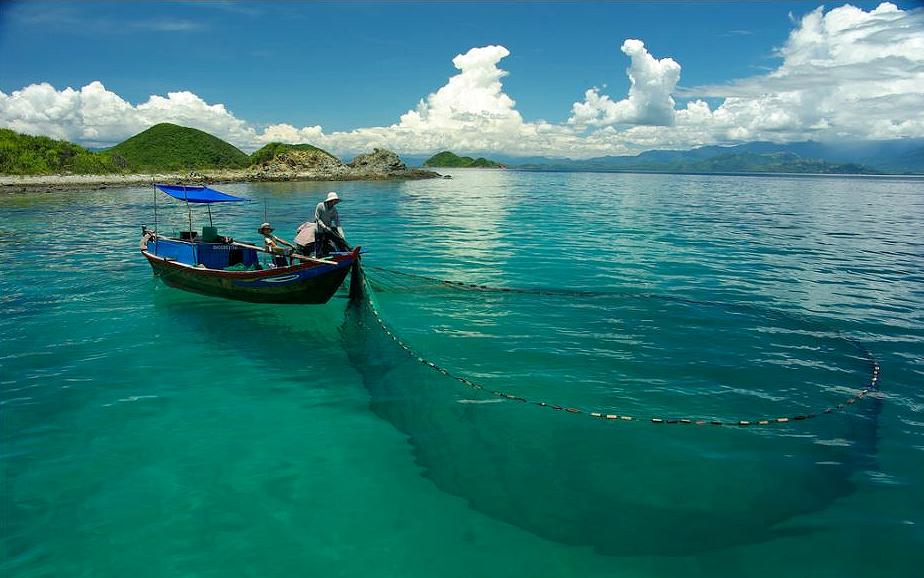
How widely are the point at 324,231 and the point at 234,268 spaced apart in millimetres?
4372

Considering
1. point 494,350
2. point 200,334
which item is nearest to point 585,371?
point 494,350

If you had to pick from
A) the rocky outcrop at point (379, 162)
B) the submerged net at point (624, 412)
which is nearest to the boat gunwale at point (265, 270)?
the submerged net at point (624, 412)

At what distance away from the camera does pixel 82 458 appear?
8.27 m

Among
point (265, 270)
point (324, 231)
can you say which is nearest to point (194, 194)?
point (265, 270)

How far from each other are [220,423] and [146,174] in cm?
12108

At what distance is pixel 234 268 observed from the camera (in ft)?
57.4

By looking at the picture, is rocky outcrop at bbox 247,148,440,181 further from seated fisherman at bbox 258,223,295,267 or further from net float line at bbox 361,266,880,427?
net float line at bbox 361,266,880,427

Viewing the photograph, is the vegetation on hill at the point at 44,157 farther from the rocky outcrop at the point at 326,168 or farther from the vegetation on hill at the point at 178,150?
the vegetation on hill at the point at 178,150

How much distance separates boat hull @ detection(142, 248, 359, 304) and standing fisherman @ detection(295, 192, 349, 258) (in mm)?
1374

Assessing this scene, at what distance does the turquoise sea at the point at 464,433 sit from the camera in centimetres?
646

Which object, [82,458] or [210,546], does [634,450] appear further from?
[82,458]

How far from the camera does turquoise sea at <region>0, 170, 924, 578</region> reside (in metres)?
6.46

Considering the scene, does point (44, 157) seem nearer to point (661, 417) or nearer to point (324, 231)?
point (324, 231)

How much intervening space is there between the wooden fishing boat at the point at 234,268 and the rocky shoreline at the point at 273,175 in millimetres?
72870
